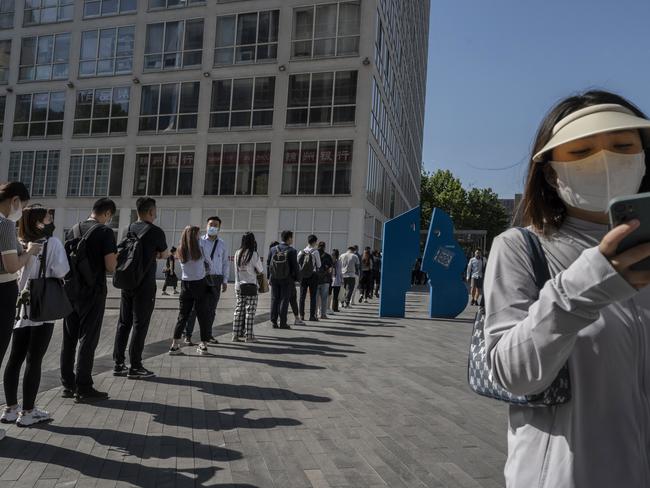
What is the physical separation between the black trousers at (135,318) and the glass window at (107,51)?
93.0 feet

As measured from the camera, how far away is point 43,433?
4367 millimetres

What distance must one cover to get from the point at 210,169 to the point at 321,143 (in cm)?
616

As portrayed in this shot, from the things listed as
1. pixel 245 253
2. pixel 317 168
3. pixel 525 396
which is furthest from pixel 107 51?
pixel 525 396

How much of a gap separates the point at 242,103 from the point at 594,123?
96.8 feet

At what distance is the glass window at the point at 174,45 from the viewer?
30.5 metres

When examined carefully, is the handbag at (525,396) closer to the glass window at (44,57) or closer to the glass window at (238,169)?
the glass window at (238,169)

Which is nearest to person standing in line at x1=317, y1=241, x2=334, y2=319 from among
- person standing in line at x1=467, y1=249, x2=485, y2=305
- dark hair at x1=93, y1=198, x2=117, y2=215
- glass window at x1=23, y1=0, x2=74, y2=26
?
person standing in line at x1=467, y1=249, x2=485, y2=305

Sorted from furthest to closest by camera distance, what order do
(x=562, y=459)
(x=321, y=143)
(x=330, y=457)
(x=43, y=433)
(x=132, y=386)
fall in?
1. (x=321, y=143)
2. (x=132, y=386)
3. (x=43, y=433)
4. (x=330, y=457)
5. (x=562, y=459)

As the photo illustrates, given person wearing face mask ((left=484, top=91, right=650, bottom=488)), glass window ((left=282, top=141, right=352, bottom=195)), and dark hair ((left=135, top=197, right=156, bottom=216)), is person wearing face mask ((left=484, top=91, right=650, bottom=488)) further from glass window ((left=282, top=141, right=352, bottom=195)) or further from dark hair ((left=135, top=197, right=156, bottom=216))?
glass window ((left=282, top=141, right=352, bottom=195))

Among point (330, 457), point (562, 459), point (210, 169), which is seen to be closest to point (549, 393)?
point (562, 459)

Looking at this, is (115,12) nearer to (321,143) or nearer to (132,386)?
(321,143)

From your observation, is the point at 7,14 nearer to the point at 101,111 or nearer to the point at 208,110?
the point at 101,111

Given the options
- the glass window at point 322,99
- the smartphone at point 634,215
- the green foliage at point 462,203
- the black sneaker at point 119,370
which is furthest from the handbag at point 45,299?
the green foliage at point 462,203

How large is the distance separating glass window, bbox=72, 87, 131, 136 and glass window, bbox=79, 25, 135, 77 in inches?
41.4
